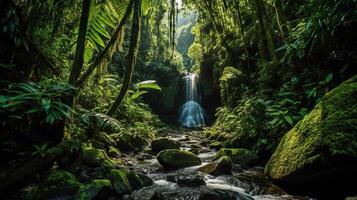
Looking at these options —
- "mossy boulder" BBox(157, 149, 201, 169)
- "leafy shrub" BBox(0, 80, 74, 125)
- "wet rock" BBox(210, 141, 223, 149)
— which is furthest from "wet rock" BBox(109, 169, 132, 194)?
"wet rock" BBox(210, 141, 223, 149)

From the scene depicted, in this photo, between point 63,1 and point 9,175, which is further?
point 63,1

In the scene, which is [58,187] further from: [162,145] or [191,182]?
[162,145]

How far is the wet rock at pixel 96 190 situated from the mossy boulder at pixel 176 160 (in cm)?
186

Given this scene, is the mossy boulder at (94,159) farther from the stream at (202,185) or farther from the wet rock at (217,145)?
the wet rock at (217,145)

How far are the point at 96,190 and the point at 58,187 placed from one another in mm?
382

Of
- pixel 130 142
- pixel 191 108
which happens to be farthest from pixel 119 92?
pixel 191 108

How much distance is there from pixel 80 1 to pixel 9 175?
2973 millimetres

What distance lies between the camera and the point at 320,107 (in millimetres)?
3592

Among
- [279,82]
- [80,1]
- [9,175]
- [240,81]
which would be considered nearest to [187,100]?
[240,81]

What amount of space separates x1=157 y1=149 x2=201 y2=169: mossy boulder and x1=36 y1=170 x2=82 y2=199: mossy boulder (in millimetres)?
2182

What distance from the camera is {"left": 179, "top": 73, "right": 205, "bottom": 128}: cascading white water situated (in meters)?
15.7

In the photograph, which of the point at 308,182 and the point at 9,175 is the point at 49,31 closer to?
the point at 9,175

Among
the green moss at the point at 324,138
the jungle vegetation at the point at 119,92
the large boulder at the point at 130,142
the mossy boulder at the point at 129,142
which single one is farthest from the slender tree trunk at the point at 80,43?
the green moss at the point at 324,138

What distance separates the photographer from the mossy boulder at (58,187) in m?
2.68
